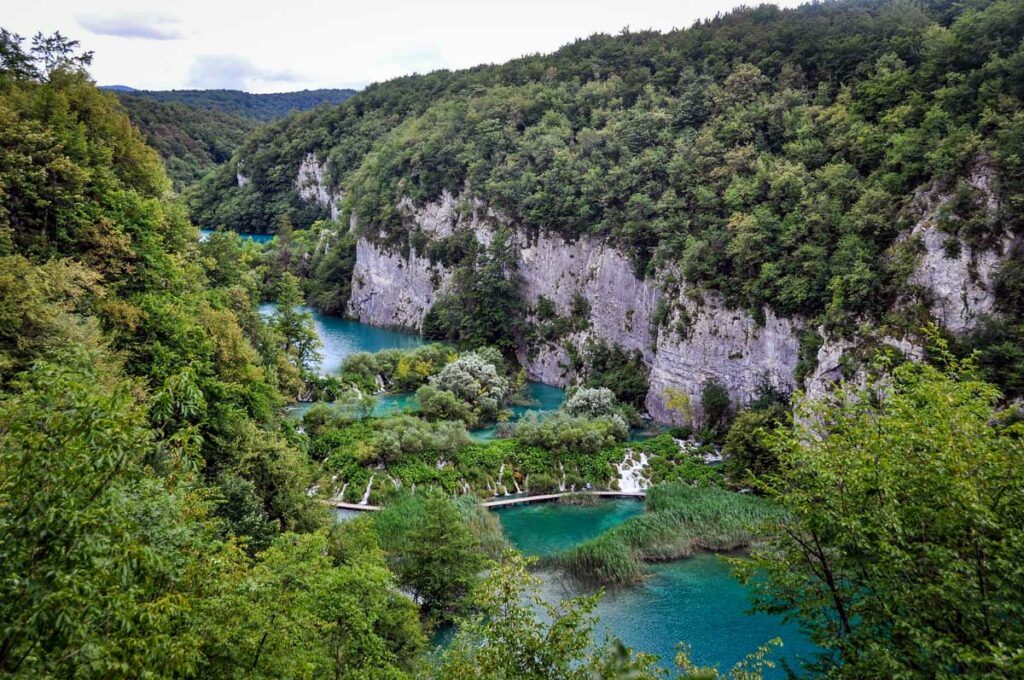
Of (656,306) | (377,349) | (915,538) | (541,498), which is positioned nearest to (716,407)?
(656,306)

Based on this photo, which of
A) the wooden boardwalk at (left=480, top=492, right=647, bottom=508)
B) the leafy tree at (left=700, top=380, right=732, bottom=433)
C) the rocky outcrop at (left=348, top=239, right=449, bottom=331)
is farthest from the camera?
the rocky outcrop at (left=348, top=239, right=449, bottom=331)

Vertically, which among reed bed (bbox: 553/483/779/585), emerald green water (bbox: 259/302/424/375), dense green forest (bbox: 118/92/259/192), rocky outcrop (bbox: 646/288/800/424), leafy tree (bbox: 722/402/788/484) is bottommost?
reed bed (bbox: 553/483/779/585)

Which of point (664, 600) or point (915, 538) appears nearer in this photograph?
point (915, 538)

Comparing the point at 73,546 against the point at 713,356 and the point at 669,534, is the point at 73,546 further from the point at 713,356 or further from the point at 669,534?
the point at 713,356

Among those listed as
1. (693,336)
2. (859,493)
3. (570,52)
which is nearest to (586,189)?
(693,336)

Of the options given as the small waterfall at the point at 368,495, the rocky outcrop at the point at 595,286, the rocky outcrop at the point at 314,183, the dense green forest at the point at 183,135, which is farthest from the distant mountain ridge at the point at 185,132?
the small waterfall at the point at 368,495

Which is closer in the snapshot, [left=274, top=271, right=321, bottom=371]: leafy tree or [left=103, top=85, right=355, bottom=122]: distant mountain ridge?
[left=274, top=271, right=321, bottom=371]: leafy tree

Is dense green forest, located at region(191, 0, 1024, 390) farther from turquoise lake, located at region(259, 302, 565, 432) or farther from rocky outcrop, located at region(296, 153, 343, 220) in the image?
rocky outcrop, located at region(296, 153, 343, 220)

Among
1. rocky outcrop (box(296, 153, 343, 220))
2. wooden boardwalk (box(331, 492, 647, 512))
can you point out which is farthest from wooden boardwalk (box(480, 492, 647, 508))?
rocky outcrop (box(296, 153, 343, 220))
